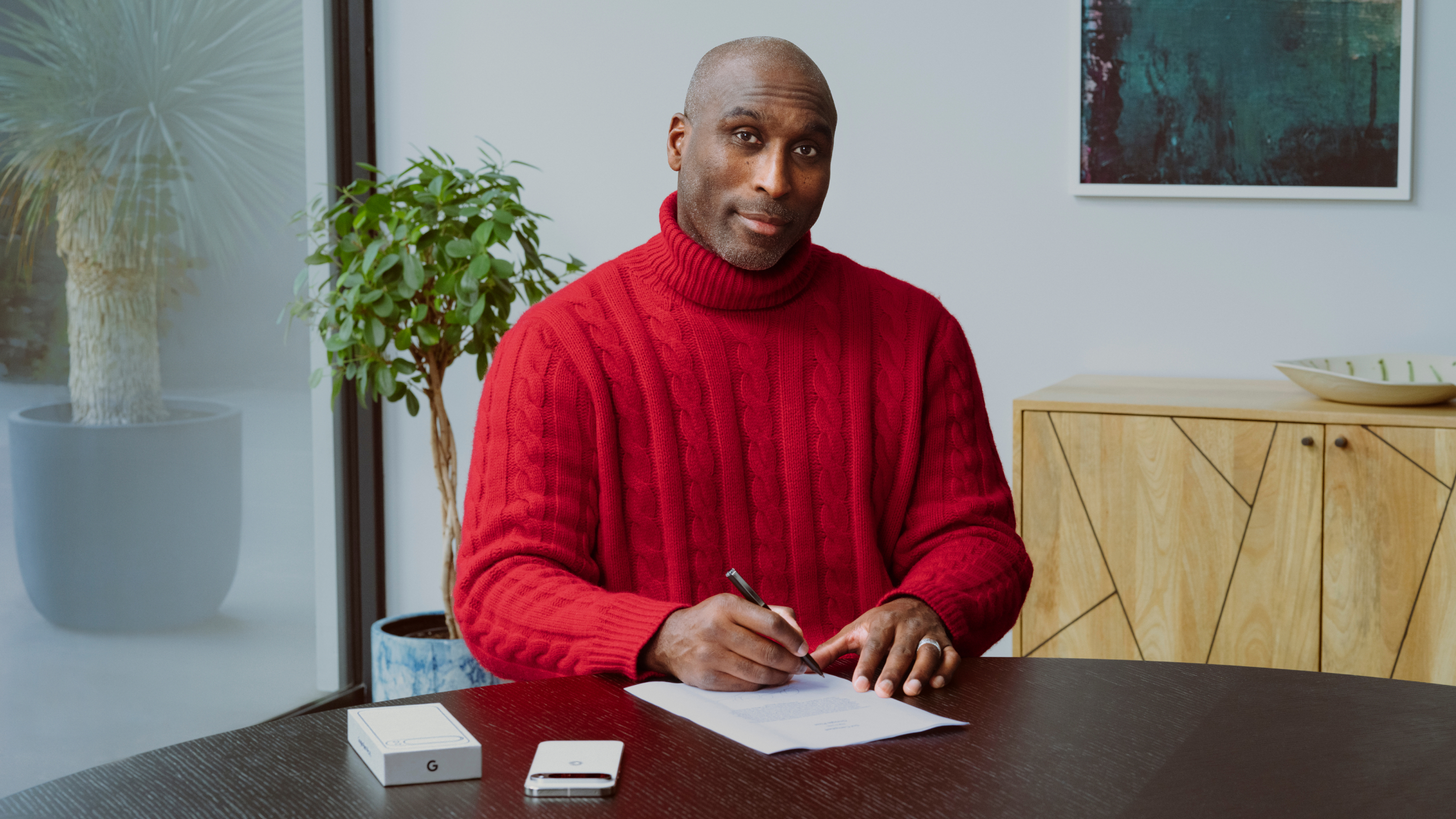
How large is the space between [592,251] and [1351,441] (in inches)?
71.0

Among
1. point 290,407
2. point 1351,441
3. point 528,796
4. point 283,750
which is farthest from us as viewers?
point 290,407

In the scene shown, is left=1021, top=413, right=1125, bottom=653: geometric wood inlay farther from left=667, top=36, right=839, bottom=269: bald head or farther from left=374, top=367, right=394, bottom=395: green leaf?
left=374, top=367, right=394, bottom=395: green leaf

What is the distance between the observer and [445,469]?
289 cm

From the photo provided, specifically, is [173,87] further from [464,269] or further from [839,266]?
[839,266]

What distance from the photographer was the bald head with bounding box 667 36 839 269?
1529 mm

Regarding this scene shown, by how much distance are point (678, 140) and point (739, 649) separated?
73cm

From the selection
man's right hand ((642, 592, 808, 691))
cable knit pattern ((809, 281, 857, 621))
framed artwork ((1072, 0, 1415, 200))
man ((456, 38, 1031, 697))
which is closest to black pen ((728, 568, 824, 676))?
man's right hand ((642, 592, 808, 691))

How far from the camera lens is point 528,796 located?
967 millimetres

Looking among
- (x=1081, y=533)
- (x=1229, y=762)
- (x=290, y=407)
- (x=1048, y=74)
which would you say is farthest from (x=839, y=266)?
(x=290, y=407)

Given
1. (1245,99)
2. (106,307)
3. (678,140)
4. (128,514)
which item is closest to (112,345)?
(106,307)

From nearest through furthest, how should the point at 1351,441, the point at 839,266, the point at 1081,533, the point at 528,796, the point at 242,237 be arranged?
the point at 528,796
the point at 839,266
the point at 1351,441
the point at 1081,533
the point at 242,237

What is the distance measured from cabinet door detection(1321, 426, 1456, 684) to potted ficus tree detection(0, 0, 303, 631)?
2330 millimetres

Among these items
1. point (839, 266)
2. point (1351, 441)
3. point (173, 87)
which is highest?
point (173, 87)

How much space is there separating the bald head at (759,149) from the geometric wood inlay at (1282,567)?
1.28 m
